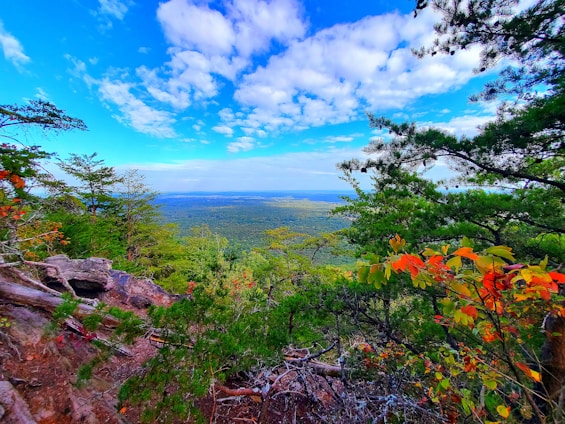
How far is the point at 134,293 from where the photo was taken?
230 inches

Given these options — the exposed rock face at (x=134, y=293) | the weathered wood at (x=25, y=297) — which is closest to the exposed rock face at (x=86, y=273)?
the exposed rock face at (x=134, y=293)

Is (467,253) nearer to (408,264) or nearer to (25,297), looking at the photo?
(408,264)

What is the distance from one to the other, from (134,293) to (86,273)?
3.78 feet

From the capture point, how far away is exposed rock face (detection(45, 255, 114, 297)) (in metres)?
5.00

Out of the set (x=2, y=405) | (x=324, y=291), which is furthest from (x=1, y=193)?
(x=324, y=291)

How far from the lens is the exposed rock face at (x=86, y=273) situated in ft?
16.4

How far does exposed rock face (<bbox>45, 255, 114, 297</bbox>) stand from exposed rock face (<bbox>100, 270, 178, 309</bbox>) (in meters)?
0.21

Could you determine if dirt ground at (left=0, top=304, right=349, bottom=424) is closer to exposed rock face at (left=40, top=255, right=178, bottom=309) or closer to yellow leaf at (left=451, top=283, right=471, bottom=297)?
yellow leaf at (left=451, top=283, right=471, bottom=297)

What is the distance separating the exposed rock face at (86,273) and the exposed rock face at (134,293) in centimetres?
21

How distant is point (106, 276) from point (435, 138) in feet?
24.5

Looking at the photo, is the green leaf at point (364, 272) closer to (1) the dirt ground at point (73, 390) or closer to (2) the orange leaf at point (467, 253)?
(2) the orange leaf at point (467, 253)

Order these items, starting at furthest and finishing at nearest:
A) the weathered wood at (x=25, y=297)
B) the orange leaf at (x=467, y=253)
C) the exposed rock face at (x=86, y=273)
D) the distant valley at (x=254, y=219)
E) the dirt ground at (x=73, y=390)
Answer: the distant valley at (x=254, y=219), the exposed rock face at (x=86, y=273), the weathered wood at (x=25, y=297), the dirt ground at (x=73, y=390), the orange leaf at (x=467, y=253)

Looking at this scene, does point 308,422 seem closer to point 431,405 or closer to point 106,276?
point 431,405

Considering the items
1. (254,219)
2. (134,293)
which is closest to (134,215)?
(134,293)
